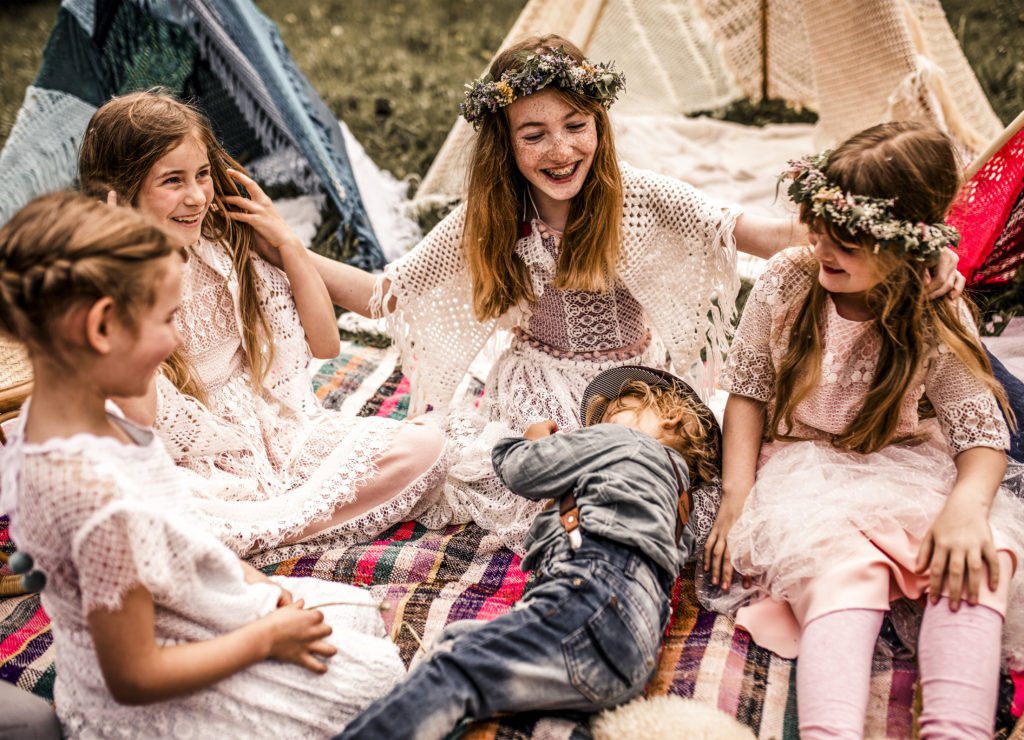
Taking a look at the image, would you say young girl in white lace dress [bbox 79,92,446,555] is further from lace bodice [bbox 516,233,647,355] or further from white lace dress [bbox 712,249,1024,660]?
white lace dress [bbox 712,249,1024,660]

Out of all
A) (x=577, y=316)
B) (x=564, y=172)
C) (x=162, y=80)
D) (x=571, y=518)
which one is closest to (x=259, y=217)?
(x=564, y=172)

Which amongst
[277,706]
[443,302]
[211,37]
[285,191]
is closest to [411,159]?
[285,191]

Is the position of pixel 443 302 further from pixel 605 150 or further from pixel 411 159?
pixel 411 159

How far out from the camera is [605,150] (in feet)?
7.82

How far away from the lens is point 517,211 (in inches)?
97.6

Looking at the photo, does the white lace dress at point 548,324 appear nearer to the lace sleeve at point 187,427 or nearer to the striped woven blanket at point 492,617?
the striped woven blanket at point 492,617

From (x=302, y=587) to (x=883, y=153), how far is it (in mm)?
1503

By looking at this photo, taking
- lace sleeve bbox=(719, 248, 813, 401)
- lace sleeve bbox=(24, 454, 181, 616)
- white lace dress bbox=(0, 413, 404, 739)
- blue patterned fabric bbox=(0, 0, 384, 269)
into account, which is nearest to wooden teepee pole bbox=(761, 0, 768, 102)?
blue patterned fabric bbox=(0, 0, 384, 269)

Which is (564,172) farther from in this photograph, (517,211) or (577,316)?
(577,316)

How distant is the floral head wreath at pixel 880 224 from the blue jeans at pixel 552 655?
79cm

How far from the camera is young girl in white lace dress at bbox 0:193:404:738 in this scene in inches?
53.3

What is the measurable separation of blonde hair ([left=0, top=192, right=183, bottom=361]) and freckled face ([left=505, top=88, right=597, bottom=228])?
1.15 metres

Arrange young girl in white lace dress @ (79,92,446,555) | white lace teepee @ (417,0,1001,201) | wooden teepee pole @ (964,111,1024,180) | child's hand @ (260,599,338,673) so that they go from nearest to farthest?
child's hand @ (260,599,338,673), young girl in white lace dress @ (79,92,446,555), wooden teepee pole @ (964,111,1024,180), white lace teepee @ (417,0,1001,201)

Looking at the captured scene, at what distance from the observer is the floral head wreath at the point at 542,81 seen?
7.39 feet
